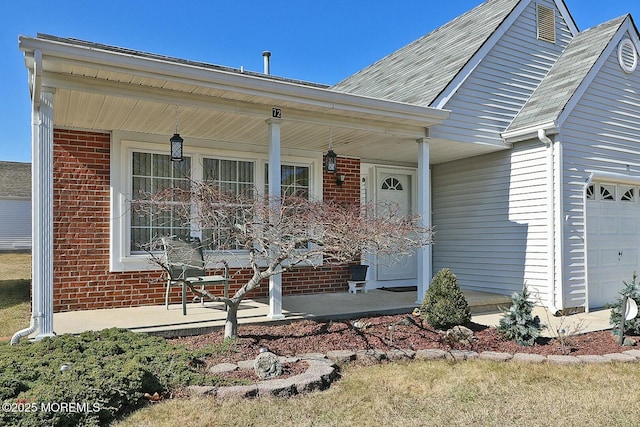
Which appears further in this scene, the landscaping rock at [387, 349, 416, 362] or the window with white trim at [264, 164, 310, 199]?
the window with white trim at [264, 164, 310, 199]

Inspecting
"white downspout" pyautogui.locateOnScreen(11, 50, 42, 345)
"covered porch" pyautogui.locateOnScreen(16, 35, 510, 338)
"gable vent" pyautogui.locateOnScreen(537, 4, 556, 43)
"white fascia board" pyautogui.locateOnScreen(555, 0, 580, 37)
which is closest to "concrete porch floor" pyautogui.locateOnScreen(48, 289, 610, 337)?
"covered porch" pyautogui.locateOnScreen(16, 35, 510, 338)

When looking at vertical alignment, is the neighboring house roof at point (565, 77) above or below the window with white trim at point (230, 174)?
above

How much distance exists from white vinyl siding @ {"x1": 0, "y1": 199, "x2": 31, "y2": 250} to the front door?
71.1 ft

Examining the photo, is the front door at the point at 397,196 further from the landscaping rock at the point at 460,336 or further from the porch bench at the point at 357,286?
the landscaping rock at the point at 460,336

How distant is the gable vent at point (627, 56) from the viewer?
8.19 meters

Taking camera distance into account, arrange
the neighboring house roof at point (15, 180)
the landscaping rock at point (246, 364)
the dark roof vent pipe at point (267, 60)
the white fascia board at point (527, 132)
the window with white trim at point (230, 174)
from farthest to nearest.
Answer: the neighboring house roof at point (15, 180), the dark roof vent pipe at point (267, 60), the window with white trim at point (230, 174), the white fascia board at point (527, 132), the landscaping rock at point (246, 364)

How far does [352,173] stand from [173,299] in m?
3.87

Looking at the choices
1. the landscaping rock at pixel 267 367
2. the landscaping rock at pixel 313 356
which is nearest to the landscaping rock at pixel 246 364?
the landscaping rock at pixel 267 367

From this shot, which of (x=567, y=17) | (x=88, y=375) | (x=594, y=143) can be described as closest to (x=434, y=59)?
→ (x=567, y=17)

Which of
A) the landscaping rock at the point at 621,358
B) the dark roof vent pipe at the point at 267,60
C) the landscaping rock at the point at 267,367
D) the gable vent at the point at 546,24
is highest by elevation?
the dark roof vent pipe at the point at 267,60

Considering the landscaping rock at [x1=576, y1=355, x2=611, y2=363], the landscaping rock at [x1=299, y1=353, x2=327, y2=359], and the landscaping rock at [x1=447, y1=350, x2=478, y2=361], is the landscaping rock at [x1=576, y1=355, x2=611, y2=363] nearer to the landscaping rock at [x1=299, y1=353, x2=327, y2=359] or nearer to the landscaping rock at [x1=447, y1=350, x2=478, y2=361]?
the landscaping rock at [x1=447, y1=350, x2=478, y2=361]

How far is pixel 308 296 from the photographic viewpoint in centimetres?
789

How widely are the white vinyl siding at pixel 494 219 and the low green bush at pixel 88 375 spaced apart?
18.1 ft

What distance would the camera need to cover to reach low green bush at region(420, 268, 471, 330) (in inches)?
223
